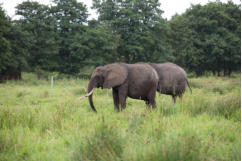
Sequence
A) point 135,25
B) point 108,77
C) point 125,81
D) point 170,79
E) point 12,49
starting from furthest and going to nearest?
point 135,25 < point 12,49 < point 170,79 < point 125,81 < point 108,77

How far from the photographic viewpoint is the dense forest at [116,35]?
30609 mm

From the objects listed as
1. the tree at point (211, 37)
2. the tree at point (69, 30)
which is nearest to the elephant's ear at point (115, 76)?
the tree at point (69, 30)

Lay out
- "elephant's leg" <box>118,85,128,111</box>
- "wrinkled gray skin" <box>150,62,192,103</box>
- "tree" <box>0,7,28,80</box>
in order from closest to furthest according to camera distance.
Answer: "elephant's leg" <box>118,85,128,111</box>
"wrinkled gray skin" <box>150,62,192,103</box>
"tree" <box>0,7,28,80</box>

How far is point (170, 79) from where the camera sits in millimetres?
9211

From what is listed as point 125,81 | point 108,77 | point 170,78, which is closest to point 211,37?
point 170,78

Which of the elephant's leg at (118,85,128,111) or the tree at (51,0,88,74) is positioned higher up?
the tree at (51,0,88,74)

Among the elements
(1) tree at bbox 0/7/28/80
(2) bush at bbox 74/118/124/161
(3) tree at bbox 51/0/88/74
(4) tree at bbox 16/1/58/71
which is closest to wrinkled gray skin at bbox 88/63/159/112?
(2) bush at bbox 74/118/124/161

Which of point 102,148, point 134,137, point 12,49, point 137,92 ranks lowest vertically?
point 134,137

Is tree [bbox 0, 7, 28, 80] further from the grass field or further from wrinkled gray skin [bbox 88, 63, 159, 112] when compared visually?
the grass field

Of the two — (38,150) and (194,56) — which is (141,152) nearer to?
(38,150)

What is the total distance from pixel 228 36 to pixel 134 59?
49.8ft

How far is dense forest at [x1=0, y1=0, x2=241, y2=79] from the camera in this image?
30.6 meters

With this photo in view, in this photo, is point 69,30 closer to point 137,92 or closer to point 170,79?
point 170,79

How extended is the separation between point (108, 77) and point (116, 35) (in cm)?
2794
